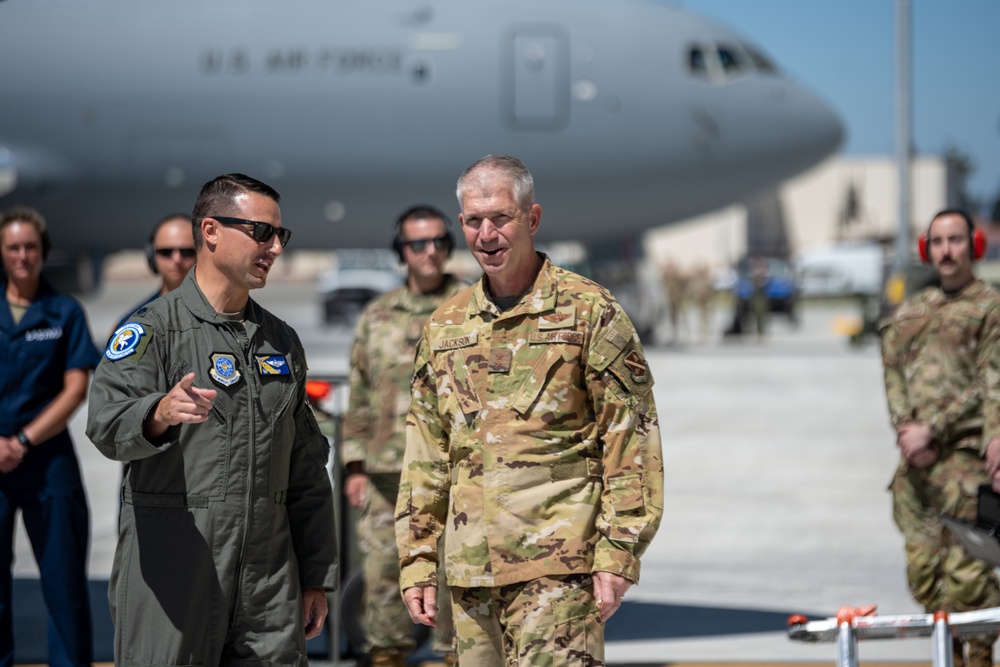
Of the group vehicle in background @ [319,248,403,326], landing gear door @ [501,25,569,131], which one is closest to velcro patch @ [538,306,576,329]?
landing gear door @ [501,25,569,131]

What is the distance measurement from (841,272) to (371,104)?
39.9m

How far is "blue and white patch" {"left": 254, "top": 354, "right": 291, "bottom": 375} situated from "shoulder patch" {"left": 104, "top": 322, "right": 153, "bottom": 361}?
0.26m

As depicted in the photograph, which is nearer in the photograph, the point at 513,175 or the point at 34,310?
the point at 513,175

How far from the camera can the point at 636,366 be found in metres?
2.99

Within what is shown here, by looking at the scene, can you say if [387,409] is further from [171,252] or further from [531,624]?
[531,624]

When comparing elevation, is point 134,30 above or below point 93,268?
above

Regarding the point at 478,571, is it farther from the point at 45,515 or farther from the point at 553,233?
the point at 553,233

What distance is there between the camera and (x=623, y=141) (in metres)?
17.0

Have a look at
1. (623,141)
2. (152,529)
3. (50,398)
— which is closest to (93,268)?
(623,141)

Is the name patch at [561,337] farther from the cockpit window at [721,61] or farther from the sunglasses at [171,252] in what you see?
the cockpit window at [721,61]

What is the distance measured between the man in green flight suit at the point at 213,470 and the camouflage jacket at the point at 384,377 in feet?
5.01

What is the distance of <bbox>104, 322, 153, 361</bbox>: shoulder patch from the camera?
2.82 metres

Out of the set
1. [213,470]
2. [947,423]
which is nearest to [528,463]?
[213,470]

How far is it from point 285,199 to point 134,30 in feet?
9.43
